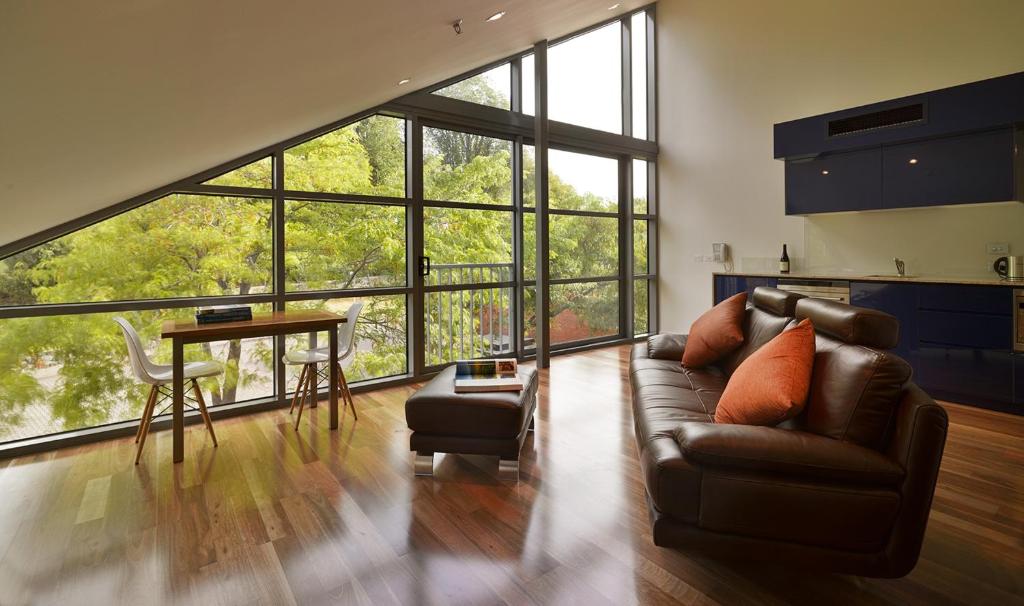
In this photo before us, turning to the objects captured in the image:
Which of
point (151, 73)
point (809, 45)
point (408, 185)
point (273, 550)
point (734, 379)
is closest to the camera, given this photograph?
point (151, 73)

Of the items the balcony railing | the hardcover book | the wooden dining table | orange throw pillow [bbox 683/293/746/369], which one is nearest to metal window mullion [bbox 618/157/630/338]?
the balcony railing

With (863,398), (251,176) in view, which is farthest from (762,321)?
(251,176)

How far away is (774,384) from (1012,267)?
3480mm

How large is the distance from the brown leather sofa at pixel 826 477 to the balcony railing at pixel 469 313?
11.2 ft

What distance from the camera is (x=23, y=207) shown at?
2.40m

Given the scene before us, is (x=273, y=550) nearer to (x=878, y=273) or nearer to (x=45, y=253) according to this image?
(x=45, y=253)

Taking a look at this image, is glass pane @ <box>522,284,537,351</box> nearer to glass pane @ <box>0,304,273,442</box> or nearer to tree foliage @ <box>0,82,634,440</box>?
tree foliage @ <box>0,82,634,440</box>

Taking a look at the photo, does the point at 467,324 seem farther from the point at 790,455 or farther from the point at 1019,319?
the point at 1019,319

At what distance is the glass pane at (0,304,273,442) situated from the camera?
10.4ft

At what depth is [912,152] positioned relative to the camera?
4.28 m

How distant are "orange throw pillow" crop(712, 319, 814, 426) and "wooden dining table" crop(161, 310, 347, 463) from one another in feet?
8.24

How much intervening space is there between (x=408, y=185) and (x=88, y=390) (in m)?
2.77

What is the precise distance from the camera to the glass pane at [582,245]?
5.84 meters

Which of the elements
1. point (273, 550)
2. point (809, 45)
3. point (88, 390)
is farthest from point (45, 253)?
point (809, 45)
